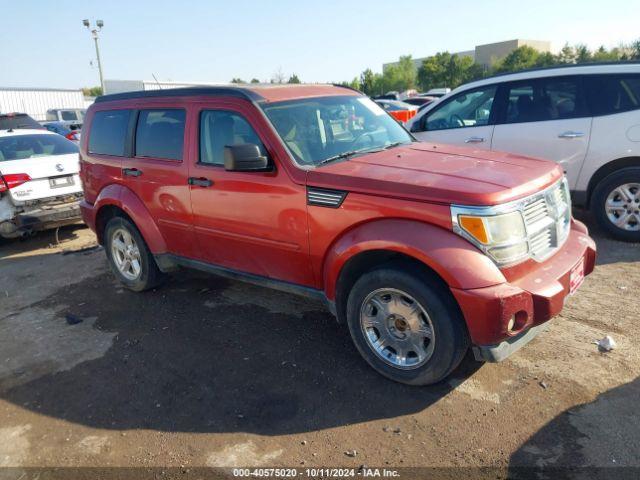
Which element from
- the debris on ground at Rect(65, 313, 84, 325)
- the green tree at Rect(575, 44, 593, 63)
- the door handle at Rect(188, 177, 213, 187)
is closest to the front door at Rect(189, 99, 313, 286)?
the door handle at Rect(188, 177, 213, 187)

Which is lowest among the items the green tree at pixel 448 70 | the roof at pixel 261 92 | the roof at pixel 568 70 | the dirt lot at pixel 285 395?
the dirt lot at pixel 285 395

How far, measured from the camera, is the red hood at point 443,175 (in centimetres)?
297

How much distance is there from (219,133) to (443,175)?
1952 mm

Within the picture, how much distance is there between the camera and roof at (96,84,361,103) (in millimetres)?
3998

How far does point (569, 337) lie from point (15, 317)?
5.13 meters

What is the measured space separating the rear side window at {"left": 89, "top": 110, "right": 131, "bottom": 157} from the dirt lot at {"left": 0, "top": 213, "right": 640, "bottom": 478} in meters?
1.68

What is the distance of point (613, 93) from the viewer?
5688 mm

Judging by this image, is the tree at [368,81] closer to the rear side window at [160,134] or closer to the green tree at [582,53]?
the green tree at [582,53]

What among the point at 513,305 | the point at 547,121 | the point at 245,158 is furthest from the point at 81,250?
the point at 547,121

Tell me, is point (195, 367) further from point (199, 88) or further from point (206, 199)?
point (199, 88)

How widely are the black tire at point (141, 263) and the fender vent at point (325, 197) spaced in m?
2.35

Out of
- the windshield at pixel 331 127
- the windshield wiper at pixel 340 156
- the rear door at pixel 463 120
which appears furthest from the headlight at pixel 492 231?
the rear door at pixel 463 120

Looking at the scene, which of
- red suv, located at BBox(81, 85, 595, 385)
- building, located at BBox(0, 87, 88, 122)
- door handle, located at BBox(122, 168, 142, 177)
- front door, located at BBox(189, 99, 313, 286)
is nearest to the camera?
red suv, located at BBox(81, 85, 595, 385)

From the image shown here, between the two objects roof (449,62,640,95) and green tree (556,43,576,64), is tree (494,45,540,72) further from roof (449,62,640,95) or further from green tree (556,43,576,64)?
roof (449,62,640,95)
